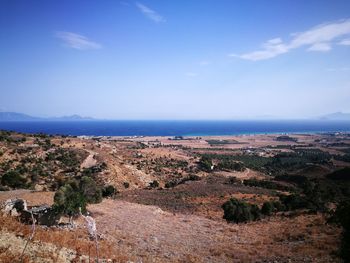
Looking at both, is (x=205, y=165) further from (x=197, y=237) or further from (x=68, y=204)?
(x=68, y=204)

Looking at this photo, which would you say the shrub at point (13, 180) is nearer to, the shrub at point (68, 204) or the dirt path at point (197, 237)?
the dirt path at point (197, 237)

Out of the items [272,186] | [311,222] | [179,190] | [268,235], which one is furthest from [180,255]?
[272,186]

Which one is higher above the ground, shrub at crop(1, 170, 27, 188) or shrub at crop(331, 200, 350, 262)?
shrub at crop(331, 200, 350, 262)

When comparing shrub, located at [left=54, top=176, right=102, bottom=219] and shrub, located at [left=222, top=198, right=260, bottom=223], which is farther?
shrub, located at [left=222, top=198, right=260, bottom=223]

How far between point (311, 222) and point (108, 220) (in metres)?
17.5

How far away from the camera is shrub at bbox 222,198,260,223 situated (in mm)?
31344

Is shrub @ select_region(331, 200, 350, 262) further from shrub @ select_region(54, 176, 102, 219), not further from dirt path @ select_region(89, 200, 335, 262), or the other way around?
shrub @ select_region(54, 176, 102, 219)

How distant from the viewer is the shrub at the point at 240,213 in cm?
3134

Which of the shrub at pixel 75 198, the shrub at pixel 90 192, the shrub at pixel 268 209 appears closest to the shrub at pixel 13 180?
the shrub at pixel 75 198

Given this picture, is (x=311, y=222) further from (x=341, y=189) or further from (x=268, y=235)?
(x=341, y=189)

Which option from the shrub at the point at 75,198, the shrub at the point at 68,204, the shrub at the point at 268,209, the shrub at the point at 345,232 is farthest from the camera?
the shrub at the point at 268,209

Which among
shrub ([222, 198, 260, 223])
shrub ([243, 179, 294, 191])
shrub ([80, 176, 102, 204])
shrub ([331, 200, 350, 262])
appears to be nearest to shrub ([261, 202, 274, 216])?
shrub ([222, 198, 260, 223])

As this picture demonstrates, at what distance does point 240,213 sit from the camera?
3156 cm

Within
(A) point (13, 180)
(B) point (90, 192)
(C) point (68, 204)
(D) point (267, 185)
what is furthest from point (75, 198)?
(D) point (267, 185)
